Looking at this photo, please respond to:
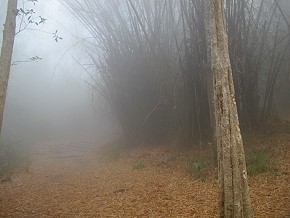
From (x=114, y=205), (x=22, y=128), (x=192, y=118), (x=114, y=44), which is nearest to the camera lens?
(x=114, y=205)

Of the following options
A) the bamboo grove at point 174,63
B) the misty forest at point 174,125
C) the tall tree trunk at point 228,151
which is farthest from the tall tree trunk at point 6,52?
the tall tree trunk at point 228,151

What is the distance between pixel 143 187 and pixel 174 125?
10.1ft

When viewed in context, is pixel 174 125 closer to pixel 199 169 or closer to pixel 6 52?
pixel 199 169

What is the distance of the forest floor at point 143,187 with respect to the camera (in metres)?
3.96

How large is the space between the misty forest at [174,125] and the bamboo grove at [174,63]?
0.03 meters

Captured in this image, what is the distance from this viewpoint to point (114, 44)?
846cm

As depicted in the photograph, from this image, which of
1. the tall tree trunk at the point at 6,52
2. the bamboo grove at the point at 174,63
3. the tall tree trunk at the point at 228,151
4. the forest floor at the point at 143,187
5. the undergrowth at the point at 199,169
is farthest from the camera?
the bamboo grove at the point at 174,63

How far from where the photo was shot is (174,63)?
758 centimetres

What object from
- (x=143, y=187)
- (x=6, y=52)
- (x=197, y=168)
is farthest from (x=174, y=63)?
(x=6, y=52)

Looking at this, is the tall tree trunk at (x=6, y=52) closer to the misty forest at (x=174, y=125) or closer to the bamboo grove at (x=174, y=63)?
the misty forest at (x=174, y=125)

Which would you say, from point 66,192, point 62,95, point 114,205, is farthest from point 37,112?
point 114,205

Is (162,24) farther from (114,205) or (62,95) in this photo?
(62,95)

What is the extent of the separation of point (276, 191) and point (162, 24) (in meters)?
5.11

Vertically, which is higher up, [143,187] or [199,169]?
[199,169]
